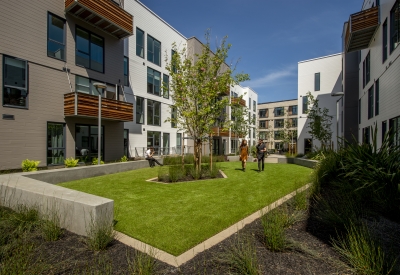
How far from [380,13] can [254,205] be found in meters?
15.2

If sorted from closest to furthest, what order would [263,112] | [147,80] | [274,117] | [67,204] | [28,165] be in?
[67,204], [28,165], [147,80], [274,117], [263,112]

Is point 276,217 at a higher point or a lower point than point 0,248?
higher

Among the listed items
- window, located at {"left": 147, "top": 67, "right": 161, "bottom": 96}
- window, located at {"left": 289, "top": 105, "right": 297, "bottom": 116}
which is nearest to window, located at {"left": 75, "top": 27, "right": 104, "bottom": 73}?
window, located at {"left": 147, "top": 67, "right": 161, "bottom": 96}

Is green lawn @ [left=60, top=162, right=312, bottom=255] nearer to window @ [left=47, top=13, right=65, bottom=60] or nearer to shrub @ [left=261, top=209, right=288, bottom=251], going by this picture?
shrub @ [left=261, top=209, right=288, bottom=251]

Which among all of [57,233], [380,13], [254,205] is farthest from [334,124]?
[57,233]

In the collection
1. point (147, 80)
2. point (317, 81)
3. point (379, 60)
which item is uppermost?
point (317, 81)

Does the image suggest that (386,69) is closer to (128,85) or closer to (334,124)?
(334,124)

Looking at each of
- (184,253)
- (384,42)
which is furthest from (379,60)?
(184,253)

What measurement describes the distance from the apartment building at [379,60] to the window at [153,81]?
52.8ft

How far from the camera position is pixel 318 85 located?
27.7 m

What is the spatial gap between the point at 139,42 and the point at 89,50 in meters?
6.01

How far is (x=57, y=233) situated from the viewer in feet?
12.6

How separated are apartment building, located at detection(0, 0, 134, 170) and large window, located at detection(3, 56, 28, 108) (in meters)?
0.04

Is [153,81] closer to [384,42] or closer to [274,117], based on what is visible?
[384,42]
